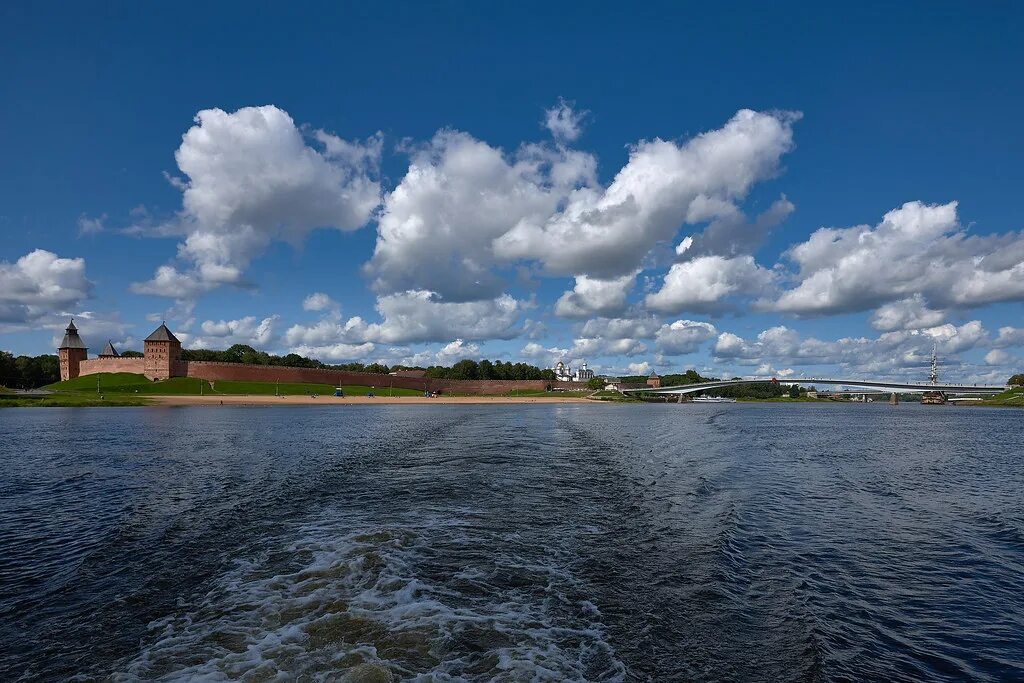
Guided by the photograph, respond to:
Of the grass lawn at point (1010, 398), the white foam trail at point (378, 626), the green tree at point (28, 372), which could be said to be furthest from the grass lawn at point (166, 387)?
the grass lawn at point (1010, 398)

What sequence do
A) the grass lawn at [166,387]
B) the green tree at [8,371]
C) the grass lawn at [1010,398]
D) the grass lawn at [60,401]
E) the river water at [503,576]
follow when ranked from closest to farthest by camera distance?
the river water at [503,576], the grass lawn at [60,401], the grass lawn at [166,387], the green tree at [8,371], the grass lawn at [1010,398]

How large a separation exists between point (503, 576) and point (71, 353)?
182 metres

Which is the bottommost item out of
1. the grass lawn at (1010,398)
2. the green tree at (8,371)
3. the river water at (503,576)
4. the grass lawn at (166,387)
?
the grass lawn at (1010,398)

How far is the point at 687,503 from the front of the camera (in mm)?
19203

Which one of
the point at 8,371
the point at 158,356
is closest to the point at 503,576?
the point at 158,356

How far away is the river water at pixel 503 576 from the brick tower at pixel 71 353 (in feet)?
517

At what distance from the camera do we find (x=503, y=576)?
1144 centimetres

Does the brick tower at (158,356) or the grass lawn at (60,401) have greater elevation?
the brick tower at (158,356)

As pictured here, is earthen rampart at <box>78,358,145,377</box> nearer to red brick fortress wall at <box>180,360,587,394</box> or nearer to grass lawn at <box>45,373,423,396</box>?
grass lawn at <box>45,373,423,396</box>

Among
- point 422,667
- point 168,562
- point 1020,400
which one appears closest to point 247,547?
point 168,562

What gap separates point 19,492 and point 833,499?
28.7 meters

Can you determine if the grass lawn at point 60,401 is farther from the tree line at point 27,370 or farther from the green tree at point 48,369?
the green tree at point 48,369

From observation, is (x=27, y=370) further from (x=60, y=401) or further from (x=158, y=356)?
(x=60, y=401)

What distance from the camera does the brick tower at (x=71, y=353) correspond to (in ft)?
496
